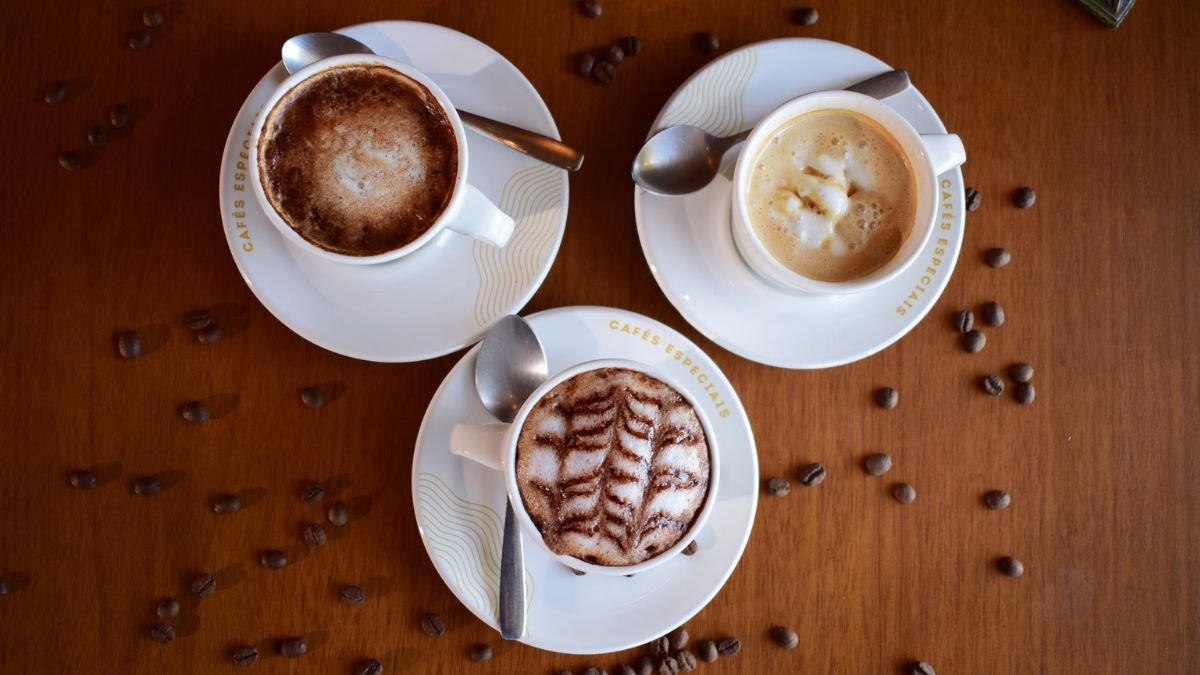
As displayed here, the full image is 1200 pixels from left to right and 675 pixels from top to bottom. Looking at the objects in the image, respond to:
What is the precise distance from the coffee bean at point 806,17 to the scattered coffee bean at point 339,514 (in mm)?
1131

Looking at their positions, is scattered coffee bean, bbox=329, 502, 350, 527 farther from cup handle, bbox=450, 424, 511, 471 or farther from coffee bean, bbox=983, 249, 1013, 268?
coffee bean, bbox=983, 249, 1013, 268

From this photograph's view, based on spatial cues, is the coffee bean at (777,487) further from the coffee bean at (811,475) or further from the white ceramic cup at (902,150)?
the white ceramic cup at (902,150)

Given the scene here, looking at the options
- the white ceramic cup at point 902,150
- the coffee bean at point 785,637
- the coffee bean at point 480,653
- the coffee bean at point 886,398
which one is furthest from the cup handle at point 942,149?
the coffee bean at point 480,653

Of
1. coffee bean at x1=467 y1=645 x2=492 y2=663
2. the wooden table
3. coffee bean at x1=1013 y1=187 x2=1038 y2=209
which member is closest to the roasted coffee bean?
the wooden table

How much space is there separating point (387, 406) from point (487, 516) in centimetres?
28

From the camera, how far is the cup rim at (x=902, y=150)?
1295 millimetres

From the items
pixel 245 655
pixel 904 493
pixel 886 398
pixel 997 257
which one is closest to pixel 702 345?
pixel 886 398

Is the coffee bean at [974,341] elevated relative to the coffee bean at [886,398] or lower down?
elevated

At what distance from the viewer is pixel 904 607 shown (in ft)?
5.35

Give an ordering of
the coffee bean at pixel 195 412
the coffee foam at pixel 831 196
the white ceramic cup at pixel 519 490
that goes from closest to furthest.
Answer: the white ceramic cup at pixel 519 490 < the coffee foam at pixel 831 196 < the coffee bean at pixel 195 412

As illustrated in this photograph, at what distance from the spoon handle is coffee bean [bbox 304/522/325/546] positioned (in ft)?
2.33

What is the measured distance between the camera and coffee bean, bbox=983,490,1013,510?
5.29 feet

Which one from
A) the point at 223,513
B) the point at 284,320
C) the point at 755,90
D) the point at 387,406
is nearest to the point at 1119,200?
the point at 755,90

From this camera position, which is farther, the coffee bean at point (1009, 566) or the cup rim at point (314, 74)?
the coffee bean at point (1009, 566)
